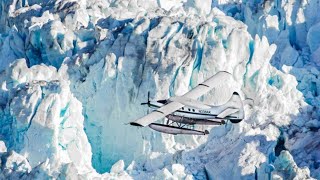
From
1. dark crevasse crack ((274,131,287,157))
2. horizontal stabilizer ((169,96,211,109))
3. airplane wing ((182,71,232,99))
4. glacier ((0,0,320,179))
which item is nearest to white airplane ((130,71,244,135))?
horizontal stabilizer ((169,96,211,109))

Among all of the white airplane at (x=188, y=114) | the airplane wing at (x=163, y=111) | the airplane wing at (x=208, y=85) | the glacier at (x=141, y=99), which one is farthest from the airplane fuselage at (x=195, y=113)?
the glacier at (x=141, y=99)

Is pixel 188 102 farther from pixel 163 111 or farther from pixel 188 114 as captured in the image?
pixel 163 111

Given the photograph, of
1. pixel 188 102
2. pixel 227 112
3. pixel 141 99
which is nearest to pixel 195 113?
pixel 188 102

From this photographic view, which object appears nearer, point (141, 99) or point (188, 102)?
point (188, 102)

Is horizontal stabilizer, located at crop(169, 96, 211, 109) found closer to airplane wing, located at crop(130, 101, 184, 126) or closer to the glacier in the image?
airplane wing, located at crop(130, 101, 184, 126)

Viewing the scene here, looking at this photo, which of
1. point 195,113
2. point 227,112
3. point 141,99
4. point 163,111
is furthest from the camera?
point 141,99

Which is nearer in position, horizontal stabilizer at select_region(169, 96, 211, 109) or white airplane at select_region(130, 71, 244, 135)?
white airplane at select_region(130, 71, 244, 135)

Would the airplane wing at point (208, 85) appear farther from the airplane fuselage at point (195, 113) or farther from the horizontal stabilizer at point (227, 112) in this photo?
the airplane fuselage at point (195, 113)

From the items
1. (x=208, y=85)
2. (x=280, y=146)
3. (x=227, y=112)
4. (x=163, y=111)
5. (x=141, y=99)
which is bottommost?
(x=280, y=146)
